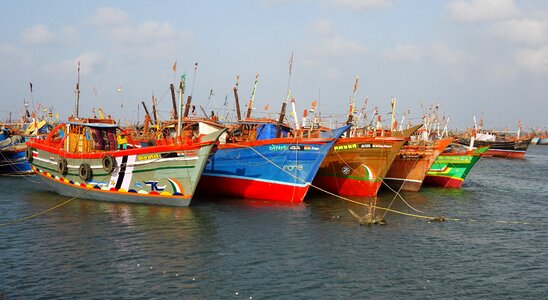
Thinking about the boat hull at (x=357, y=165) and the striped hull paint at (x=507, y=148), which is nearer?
the boat hull at (x=357, y=165)

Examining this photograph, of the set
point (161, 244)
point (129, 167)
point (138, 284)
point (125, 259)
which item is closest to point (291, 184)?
point (129, 167)

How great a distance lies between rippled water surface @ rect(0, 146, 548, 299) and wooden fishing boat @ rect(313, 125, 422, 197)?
3.66 m

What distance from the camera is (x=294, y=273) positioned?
1474 centimetres

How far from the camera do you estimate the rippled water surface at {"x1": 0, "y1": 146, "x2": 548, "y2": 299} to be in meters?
13.5

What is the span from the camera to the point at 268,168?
2555cm

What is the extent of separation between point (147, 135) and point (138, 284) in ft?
68.9

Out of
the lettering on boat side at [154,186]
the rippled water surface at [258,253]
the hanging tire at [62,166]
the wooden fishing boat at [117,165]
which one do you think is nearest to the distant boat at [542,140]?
the rippled water surface at [258,253]

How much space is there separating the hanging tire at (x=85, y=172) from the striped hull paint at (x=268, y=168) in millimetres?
5802

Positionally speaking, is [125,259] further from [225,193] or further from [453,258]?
[225,193]

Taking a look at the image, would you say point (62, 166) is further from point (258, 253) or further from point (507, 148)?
point (507, 148)

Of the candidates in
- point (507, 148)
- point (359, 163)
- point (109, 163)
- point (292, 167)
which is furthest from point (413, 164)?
point (507, 148)

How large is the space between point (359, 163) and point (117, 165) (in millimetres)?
12425

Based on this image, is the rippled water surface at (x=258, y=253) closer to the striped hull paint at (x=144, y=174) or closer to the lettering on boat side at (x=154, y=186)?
the striped hull paint at (x=144, y=174)

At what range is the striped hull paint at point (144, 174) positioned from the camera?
71.1ft
